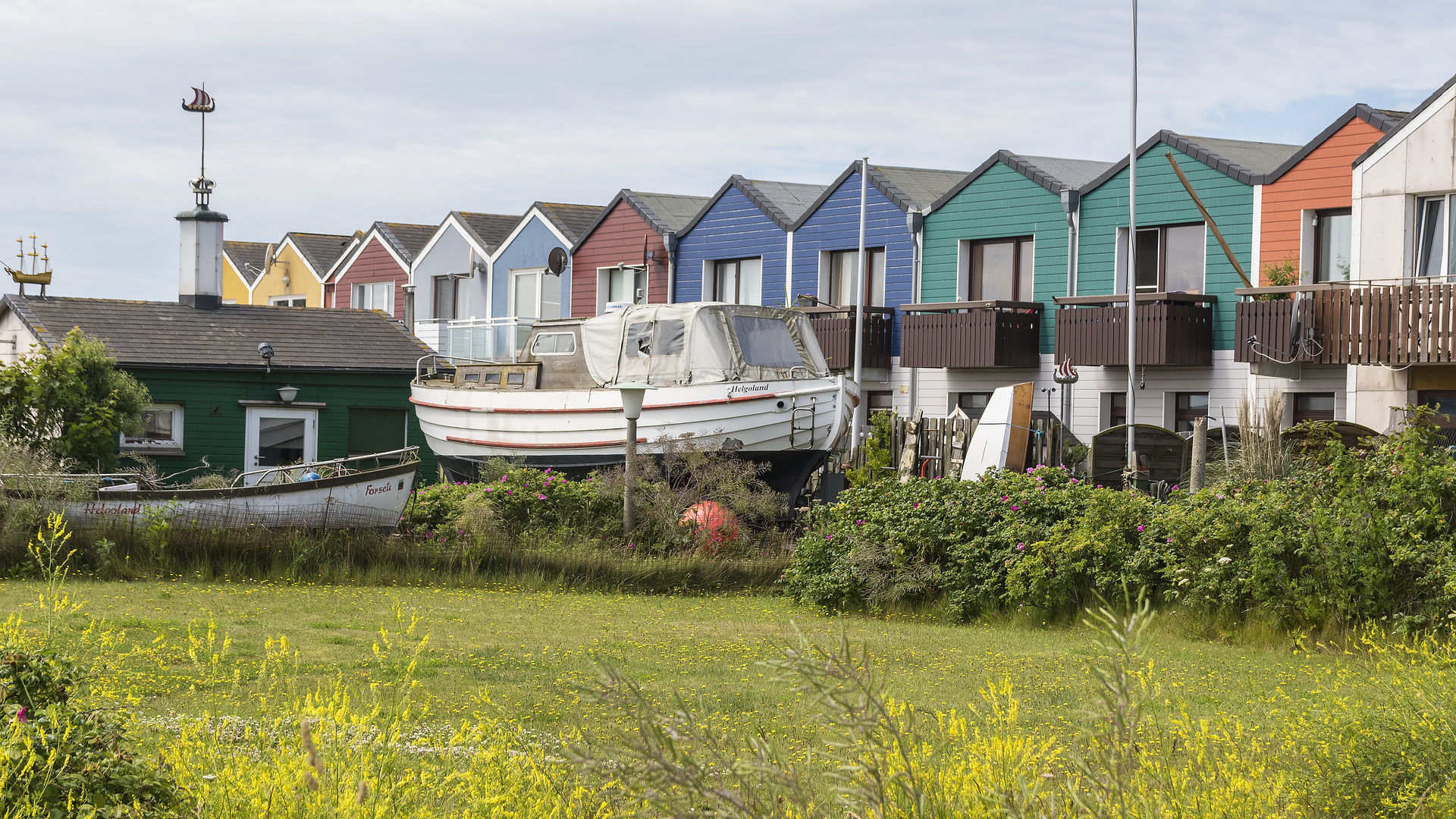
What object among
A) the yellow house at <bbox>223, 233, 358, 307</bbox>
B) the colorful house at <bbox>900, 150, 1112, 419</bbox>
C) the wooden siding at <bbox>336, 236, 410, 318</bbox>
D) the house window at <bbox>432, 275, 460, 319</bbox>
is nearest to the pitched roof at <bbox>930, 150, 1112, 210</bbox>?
the colorful house at <bbox>900, 150, 1112, 419</bbox>

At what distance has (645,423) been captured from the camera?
84.3ft

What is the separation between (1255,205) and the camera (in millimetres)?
27516

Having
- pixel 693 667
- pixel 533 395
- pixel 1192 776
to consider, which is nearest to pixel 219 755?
pixel 1192 776

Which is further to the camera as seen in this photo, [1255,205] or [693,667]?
[1255,205]

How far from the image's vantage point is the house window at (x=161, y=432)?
28656mm

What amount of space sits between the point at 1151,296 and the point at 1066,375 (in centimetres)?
230

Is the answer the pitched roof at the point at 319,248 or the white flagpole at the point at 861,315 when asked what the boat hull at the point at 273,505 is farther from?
the pitched roof at the point at 319,248

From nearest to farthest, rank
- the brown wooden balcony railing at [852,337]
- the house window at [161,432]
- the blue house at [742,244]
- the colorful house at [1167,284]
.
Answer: the colorful house at [1167,284] → the house window at [161,432] → the brown wooden balcony railing at [852,337] → the blue house at [742,244]

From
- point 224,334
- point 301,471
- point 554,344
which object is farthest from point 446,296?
point 301,471

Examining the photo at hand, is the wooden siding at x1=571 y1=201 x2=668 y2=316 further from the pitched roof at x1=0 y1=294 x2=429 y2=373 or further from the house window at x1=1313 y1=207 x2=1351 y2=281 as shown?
the house window at x1=1313 y1=207 x2=1351 y2=281

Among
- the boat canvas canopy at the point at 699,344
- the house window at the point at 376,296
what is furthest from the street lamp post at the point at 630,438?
the house window at the point at 376,296

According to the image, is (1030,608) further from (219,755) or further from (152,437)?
(152,437)

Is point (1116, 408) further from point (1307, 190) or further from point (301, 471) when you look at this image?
point (301, 471)

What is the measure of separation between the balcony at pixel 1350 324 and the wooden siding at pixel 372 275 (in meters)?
29.2
